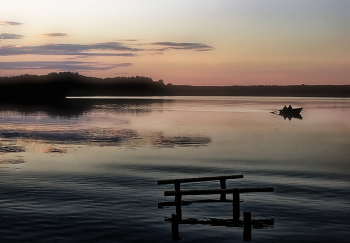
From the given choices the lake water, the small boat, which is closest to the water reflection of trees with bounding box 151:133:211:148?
the lake water

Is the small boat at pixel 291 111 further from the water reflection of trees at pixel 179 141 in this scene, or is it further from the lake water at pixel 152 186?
the water reflection of trees at pixel 179 141

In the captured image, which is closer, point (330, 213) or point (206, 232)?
point (206, 232)

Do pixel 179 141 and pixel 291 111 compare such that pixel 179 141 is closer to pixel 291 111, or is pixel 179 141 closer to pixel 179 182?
pixel 179 182

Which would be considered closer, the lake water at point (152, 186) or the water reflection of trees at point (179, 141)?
the lake water at point (152, 186)

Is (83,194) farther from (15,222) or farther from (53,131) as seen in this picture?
(53,131)

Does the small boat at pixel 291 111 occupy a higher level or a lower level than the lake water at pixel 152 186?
higher

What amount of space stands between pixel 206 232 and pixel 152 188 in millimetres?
8924

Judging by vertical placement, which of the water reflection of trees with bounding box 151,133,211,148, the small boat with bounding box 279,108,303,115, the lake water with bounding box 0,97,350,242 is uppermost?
the small boat with bounding box 279,108,303,115

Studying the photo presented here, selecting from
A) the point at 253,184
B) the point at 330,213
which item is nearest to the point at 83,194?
the point at 253,184

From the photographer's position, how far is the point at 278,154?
47.2 meters

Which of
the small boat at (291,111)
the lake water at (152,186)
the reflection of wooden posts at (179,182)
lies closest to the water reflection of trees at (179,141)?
the lake water at (152,186)

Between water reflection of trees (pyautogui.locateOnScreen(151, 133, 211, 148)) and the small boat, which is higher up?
the small boat

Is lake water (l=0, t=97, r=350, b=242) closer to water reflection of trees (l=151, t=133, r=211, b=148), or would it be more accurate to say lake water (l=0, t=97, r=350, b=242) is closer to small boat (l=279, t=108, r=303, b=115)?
water reflection of trees (l=151, t=133, r=211, b=148)

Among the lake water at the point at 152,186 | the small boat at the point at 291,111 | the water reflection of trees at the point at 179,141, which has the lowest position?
the water reflection of trees at the point at 179,141
